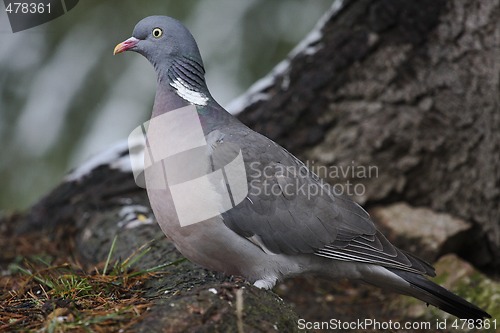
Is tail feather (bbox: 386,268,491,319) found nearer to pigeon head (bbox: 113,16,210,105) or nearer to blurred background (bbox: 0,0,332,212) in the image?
pigeon head (bbox: 113,16,210,105)

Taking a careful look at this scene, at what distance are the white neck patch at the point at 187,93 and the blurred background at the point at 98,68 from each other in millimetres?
2987

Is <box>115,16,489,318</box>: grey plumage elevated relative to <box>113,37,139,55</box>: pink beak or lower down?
lower down

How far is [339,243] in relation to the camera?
13.2 ft

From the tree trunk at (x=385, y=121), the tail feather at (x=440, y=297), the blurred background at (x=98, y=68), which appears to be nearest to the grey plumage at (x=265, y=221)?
the tail feather at (x=440, y=297)

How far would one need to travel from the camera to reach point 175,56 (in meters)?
4.24

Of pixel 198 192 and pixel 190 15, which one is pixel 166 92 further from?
pixel 190 15

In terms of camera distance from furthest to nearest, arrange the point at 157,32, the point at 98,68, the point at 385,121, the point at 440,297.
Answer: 1. the point at 98,68
2. the point at 385,121
3. the point at 157,32
4. the point at 440,297

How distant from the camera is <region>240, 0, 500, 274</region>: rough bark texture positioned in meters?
5.64

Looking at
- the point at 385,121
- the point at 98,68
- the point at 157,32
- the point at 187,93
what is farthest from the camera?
the point at 98,68

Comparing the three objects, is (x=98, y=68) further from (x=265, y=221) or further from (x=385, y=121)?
(x=265, y=221)

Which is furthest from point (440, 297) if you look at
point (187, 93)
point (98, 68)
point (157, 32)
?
point (98, 68)

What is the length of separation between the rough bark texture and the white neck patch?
1.73 metres

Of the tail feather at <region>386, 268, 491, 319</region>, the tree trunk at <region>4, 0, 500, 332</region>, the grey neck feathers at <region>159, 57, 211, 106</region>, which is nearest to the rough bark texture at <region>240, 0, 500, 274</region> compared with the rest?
the tree trunk at <region>4, 0, 500, 332</region>

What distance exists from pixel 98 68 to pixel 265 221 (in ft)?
13.2
